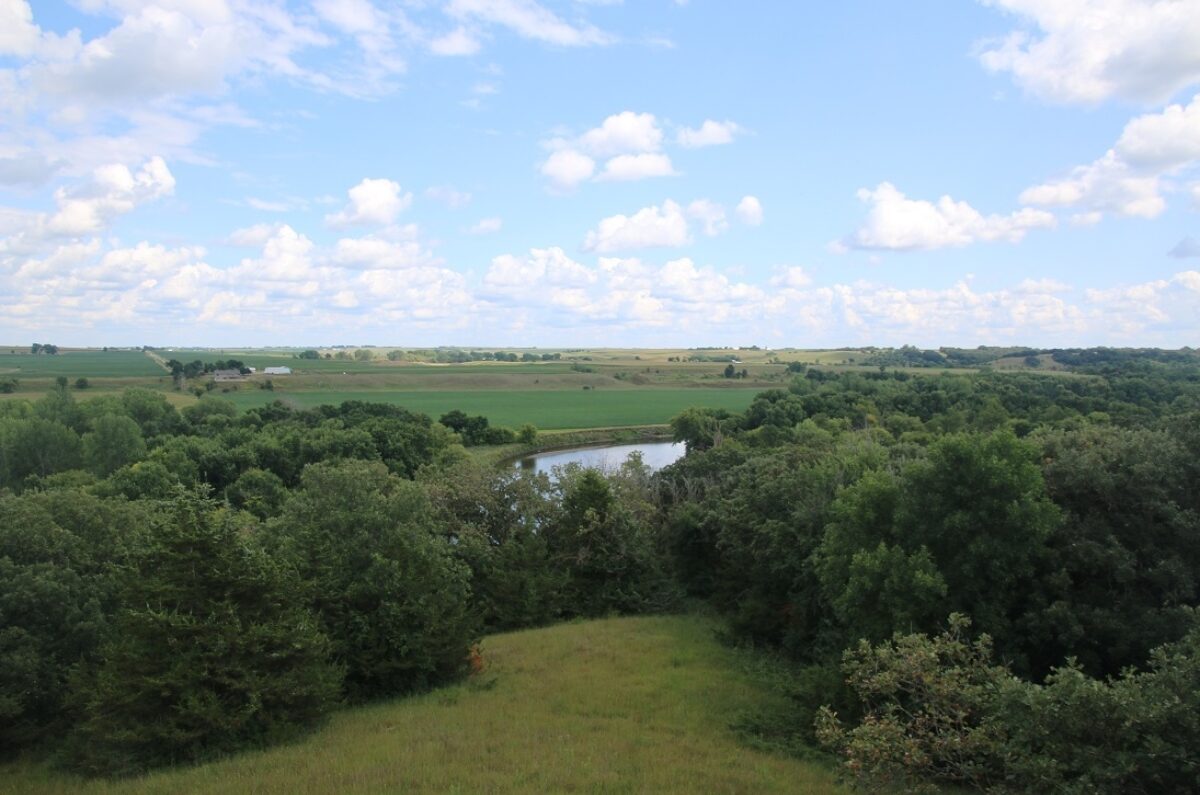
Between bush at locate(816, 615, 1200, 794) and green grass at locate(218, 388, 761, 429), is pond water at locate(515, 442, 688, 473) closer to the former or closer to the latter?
green grass at locate(218, 388, 761, 429)

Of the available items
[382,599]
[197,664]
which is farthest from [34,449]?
[197,664]

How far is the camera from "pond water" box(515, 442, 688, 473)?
79.8 m

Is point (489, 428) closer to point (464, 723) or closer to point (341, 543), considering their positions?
point (341, 543)

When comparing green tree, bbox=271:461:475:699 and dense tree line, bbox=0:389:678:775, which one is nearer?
dense tree line, bbox=0:389:678:775

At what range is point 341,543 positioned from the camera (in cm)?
2200

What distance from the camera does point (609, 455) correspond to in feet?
283

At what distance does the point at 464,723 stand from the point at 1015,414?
66669 millimetres

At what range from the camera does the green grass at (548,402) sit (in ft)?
361

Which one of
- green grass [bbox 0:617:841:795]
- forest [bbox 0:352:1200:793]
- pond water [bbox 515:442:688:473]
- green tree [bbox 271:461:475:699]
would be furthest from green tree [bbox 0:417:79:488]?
green grass [bbox 0:617:841:795]

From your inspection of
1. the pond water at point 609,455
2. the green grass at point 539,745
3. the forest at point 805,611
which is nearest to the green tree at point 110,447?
the pond water at point 609,455

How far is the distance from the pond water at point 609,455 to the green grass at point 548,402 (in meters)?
10.6

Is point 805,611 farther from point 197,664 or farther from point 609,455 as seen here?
point 609,455

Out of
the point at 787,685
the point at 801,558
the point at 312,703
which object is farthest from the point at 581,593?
the point at 312,703

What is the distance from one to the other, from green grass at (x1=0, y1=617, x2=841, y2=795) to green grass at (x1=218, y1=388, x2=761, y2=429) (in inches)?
3230
